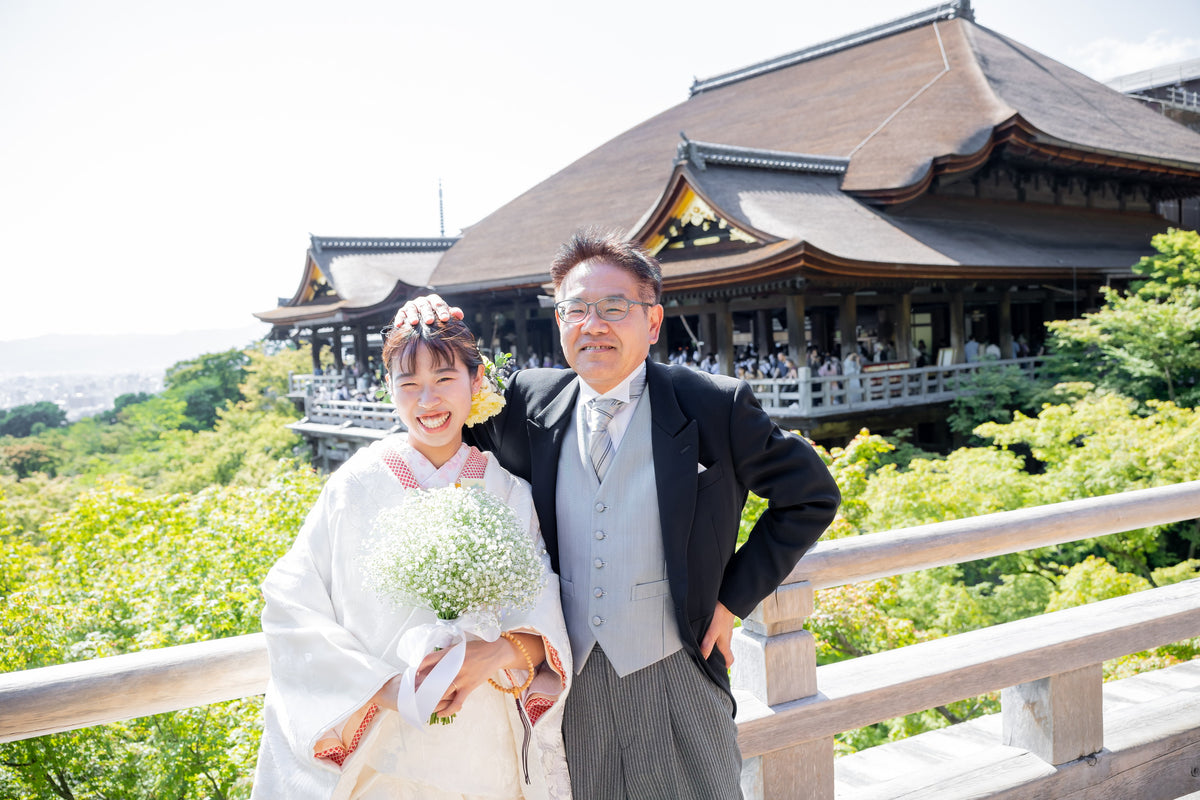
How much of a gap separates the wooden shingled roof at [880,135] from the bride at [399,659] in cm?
1076

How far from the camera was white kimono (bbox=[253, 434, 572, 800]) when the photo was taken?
170cm

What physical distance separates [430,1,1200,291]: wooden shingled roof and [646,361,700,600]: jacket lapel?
10.6 metres

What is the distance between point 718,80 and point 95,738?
2612 cm

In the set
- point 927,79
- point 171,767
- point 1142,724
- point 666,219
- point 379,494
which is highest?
point 927,79

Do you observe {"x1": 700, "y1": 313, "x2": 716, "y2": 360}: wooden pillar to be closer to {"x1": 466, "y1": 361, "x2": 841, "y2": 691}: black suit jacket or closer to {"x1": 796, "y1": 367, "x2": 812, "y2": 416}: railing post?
{"x1": 796, "y1": 367, "x2": 812, "y2": 416}: railing post

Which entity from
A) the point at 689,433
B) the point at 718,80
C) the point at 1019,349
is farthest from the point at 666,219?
the point at 718,80

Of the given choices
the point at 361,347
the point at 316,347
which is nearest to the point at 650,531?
the point at 361,347

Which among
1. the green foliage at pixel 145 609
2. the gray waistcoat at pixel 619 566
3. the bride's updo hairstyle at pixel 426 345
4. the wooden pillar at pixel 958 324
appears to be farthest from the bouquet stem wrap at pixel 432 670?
the wooden pillar at pixel 958 324

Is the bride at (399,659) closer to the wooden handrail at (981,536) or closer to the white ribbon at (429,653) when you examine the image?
the white ribbon at (429,653)

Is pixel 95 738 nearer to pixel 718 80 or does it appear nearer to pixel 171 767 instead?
pixel 171 767

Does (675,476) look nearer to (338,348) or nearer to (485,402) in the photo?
(485,402)

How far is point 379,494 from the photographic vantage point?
1.85 m

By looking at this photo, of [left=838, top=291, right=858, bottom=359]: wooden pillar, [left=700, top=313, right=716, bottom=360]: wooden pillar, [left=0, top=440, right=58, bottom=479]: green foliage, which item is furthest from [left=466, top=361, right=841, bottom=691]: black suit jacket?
[left=0, top=440, right=58, bottom=479]: green foliage

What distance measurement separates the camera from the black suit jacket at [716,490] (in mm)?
1921
